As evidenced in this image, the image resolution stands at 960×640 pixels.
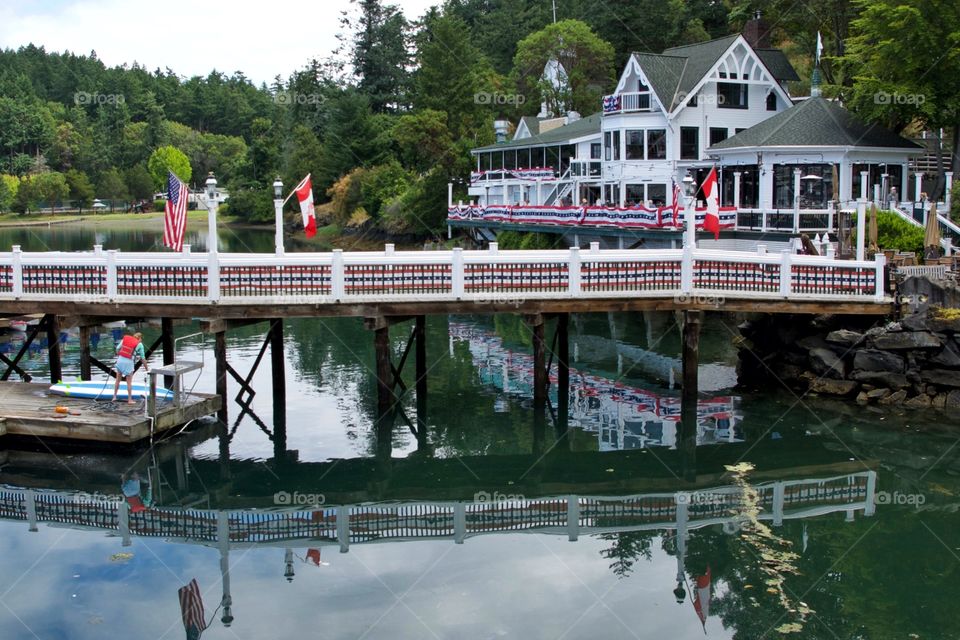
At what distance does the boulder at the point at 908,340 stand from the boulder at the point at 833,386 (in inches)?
53.1

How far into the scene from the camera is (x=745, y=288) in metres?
27.2

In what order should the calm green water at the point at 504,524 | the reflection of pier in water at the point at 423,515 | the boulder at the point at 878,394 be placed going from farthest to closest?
the boulder at the point at 878,394, the reflection of pier in water at the point at 423,515, the calm green water at the point at 504,524

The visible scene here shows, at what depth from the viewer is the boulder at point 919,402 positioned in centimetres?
2708

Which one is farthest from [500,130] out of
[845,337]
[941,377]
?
[941,377]

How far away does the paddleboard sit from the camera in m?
26.0

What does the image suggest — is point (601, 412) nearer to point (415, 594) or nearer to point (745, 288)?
point (745, 288)

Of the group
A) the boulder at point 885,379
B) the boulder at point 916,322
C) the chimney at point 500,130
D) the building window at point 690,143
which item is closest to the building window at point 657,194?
the building window at point 690,143

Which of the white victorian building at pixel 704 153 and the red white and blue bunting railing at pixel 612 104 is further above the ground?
the red white and blue bunting railing at pixel 612 104

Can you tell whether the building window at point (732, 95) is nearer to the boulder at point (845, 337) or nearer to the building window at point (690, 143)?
the building window at point (690, 143)

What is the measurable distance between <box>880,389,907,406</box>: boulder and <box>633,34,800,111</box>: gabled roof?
29.2m

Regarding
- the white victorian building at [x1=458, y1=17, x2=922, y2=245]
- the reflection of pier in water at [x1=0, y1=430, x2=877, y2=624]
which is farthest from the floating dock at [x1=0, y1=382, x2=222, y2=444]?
the white victorian building at [x1=458, y1=17, x2=922, y2=245]

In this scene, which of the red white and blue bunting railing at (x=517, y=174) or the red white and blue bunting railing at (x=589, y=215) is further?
the red white and blue bunting railing at (x=517, y=174)

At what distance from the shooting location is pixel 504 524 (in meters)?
20.0

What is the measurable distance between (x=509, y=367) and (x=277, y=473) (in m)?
13.5
